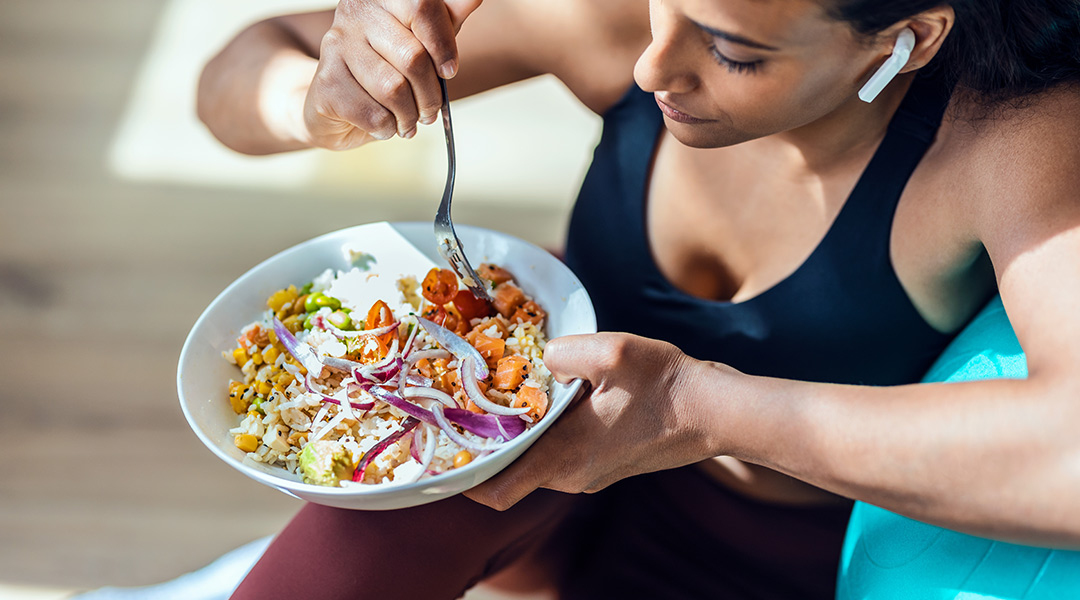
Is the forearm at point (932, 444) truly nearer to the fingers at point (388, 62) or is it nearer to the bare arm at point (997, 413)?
the bare arm at point (997, 413)

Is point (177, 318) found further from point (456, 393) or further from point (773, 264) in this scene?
point (773, 264)

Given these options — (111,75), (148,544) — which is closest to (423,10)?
(148,544)

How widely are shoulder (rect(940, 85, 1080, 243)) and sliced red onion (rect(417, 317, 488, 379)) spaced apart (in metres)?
0.54

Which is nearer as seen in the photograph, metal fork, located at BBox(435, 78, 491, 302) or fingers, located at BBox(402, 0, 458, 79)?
fingers, located at BBox(402, 0, 458, 79)

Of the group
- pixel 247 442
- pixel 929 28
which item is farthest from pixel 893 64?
pixel 247 442

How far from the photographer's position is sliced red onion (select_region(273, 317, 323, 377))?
93cm

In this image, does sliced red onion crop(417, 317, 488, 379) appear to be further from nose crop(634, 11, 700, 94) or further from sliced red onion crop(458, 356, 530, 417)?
nose crop(634, 11, 700, 94)

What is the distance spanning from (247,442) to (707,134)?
1.89 ft

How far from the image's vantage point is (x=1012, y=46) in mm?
860

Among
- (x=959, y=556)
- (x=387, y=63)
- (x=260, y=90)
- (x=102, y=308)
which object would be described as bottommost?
(x=102, y=308)

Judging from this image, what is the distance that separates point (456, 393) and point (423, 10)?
401 mm

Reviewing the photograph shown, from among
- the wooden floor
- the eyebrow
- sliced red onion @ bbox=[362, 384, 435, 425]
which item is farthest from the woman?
the wooden floor

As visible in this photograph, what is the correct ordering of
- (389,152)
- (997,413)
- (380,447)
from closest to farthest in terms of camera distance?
(997,413) < (380,447) < (389,152)

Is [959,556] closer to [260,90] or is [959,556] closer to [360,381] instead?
[360,381]
